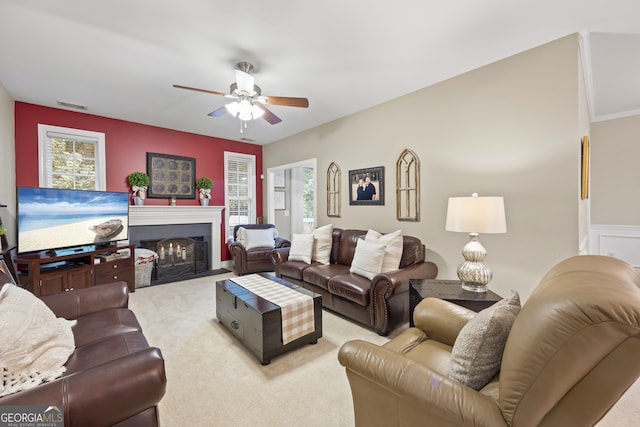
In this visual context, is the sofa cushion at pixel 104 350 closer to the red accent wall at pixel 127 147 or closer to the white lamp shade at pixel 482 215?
the white lamp shade at pixel 482 215

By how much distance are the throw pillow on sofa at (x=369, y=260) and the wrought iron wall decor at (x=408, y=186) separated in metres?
0.72

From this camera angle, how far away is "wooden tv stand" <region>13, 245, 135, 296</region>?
9.68 feet

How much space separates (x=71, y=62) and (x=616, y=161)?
7.00 metres

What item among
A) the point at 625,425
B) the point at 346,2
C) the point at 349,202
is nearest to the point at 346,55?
the point at 346,2

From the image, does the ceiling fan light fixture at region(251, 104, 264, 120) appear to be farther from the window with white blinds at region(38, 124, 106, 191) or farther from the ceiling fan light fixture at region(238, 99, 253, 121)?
the window with white blinds at region(38, 124, 106, 191)

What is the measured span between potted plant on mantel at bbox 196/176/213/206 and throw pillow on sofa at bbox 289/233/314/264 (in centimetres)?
222

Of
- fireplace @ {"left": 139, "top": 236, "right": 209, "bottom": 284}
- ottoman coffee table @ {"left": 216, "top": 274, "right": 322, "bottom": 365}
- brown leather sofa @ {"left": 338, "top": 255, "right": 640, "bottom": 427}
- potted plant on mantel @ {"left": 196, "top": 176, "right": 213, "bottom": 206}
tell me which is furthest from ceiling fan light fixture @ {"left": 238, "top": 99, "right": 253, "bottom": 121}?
fireplace @ {"left": 139, "top": 236, "right": 209, "bottom": 284}

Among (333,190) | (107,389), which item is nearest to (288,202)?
(333,190)

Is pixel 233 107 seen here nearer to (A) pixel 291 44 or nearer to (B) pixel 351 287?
(A) pixel 291 44

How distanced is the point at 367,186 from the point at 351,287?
167cm

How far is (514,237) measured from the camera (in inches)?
101

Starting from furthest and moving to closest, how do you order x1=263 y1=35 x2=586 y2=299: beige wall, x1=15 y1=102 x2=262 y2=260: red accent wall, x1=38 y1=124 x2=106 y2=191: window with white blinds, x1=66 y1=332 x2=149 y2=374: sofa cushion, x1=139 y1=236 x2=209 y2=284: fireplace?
x1=139 y1=236 x2=209 y2=284: fireplace, x1=38 y1=124 x2=106 y2=191: window with white blinds, x1=15 y1=102 x2=262 y2=260: red accent wall, x1=263 y1=35 x2=586 y2=299: beige wall, x1=66 y1=332 x2=149 y2=374: sofa cushion

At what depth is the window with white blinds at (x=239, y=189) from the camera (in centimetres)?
561

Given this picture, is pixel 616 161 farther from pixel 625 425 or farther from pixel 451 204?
pixel 625 425
